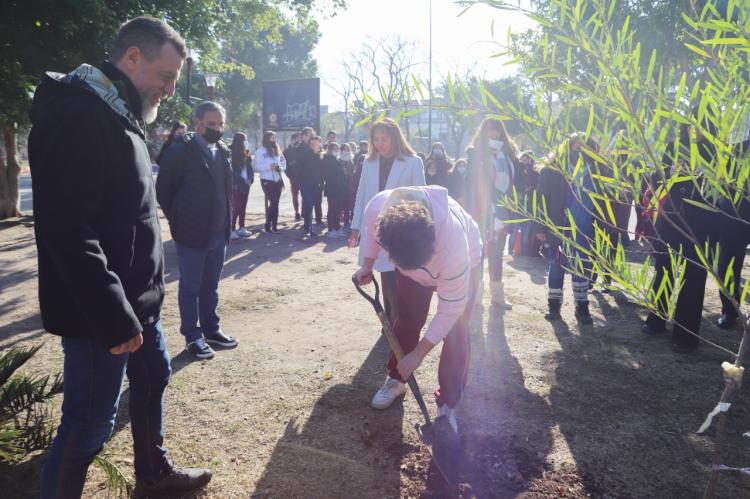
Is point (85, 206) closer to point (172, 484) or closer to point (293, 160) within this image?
point (172, 484)

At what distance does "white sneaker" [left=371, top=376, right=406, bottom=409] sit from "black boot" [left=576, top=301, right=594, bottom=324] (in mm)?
2417

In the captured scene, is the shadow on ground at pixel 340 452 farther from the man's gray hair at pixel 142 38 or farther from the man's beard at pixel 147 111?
the man's gray hair at pixel 142 38

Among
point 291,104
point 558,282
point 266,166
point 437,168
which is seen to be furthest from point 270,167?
point 558,282

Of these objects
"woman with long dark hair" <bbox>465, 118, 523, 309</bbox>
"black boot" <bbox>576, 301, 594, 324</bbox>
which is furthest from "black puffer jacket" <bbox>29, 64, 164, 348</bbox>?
"black boot" <bbox>576, 301, 594, 324</bbox>

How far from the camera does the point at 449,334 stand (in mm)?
2617

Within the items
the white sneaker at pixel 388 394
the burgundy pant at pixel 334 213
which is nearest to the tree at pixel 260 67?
the burgundy pant at pixel 334 213

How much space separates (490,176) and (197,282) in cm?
298

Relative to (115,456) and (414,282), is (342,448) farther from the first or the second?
(115,456)

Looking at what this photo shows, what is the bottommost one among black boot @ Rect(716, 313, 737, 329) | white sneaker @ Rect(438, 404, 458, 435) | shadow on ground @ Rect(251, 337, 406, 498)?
shadow on ground @ Rect(251, 337, 406, 498)

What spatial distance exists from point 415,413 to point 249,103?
3473 centimetres

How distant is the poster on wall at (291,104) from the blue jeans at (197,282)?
10.3m

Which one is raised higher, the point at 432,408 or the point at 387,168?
the point at 387,168

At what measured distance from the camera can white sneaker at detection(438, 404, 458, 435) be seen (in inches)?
107

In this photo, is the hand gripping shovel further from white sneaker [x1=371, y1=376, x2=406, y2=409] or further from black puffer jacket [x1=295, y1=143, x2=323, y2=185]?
black puffer jacket [x1=295, y1=143, x2=323, y2=185]
